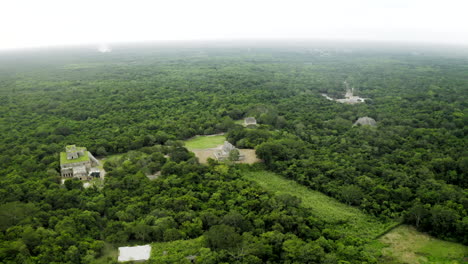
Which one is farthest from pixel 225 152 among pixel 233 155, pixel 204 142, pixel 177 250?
pixel 177 250

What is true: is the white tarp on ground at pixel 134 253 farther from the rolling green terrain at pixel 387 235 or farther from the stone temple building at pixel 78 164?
the stone temple building at pixel 78 164

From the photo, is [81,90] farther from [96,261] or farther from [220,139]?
[96,261]

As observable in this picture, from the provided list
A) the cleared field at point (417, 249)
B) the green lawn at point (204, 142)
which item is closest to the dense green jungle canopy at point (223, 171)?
the cleared field at point (417, 249)

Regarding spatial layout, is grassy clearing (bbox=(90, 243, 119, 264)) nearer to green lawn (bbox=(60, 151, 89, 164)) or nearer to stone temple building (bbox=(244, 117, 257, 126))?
green lawn (bbox=(60, 151, 89, 164))

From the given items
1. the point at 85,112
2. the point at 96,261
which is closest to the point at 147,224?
the point at 96,261

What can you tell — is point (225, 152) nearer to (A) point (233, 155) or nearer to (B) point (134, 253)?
(A) point (233, 155)

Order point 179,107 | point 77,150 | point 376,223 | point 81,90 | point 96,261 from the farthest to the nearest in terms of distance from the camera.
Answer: point 81,90
point 179,107
point 77,150
point 376,223
point 96,261
